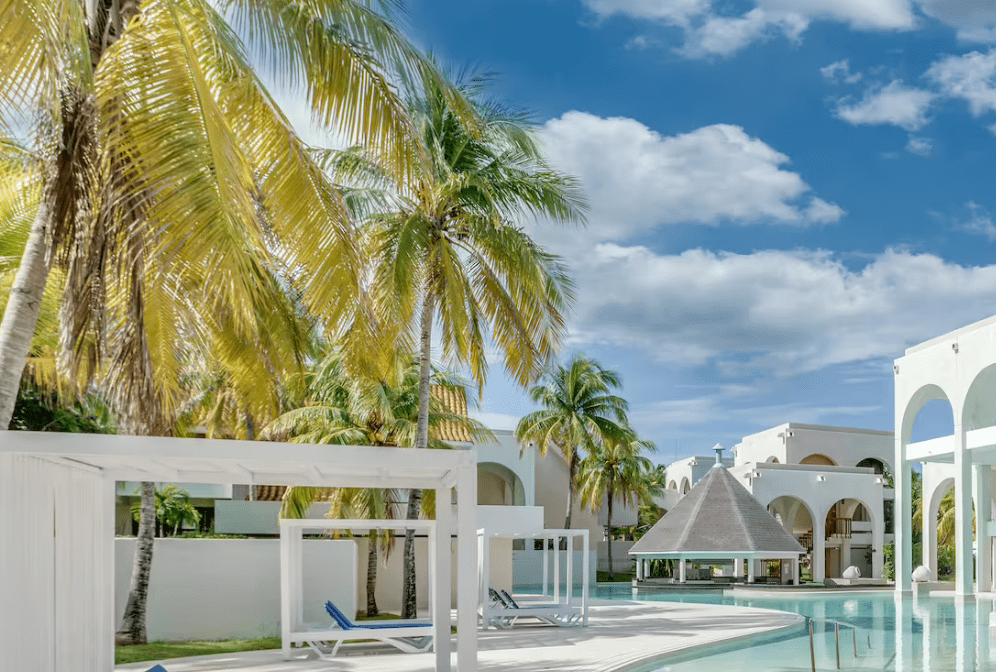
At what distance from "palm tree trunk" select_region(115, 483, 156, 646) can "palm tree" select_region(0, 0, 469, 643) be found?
7.08 meters

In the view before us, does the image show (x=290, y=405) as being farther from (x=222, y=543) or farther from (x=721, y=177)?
(x=721, y=177)

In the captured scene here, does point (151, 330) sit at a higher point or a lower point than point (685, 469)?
higher

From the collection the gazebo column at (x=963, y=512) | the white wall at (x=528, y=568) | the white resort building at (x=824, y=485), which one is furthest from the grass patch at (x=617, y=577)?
the gazebo column at (x=963, y=512)

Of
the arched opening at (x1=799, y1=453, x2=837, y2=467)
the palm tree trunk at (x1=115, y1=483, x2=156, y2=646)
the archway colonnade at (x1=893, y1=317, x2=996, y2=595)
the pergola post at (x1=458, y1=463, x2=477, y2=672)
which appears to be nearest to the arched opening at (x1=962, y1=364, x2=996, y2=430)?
the archway colonnade at (x1=893, y1=317, x2=996, y2=595)

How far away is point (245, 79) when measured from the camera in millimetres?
9062

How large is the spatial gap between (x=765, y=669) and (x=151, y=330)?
9417mm

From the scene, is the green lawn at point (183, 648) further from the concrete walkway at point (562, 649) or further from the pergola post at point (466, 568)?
the pergola post at point (466, 568)

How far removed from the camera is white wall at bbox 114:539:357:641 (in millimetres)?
17750

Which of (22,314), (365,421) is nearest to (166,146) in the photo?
(22,314)

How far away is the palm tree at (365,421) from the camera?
23.1 metres

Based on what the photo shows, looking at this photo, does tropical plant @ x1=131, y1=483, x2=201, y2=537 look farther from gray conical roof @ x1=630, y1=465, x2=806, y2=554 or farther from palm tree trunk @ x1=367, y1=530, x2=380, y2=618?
gray conical roof @ x1=630, y1=465, x2=806, y2=554

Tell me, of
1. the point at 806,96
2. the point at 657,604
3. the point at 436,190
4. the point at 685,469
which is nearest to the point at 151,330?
the point at 436,190

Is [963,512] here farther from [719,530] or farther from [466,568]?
[466,568]

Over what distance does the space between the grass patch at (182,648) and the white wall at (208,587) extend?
340mm
